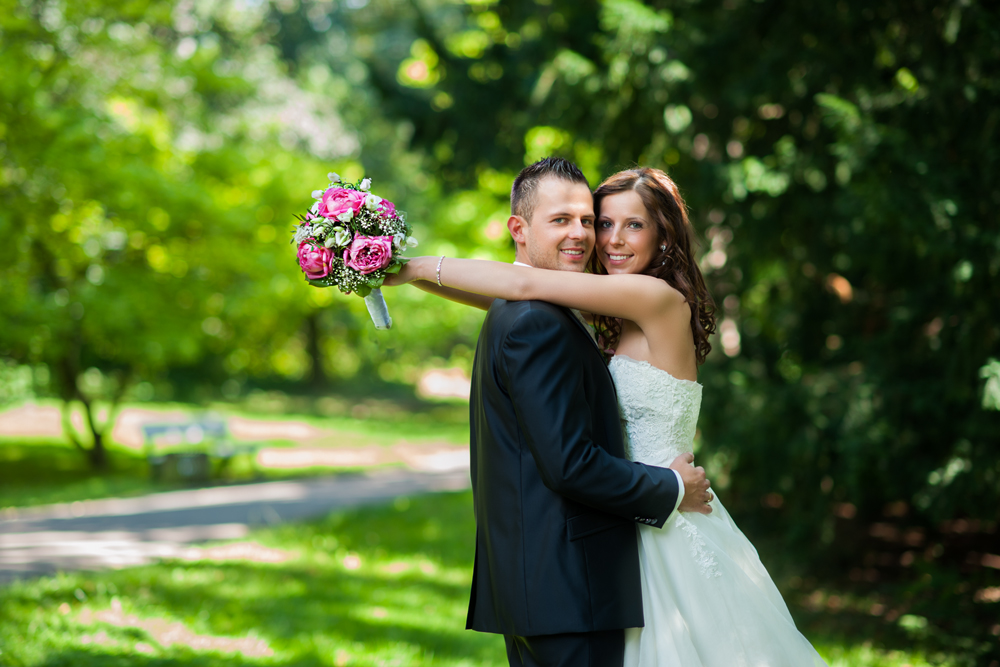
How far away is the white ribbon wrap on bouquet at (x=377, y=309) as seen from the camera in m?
2.81

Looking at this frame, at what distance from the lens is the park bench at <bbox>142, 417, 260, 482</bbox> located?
13766mm

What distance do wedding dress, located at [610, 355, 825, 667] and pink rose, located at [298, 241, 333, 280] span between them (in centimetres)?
111

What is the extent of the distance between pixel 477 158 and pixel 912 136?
20.7ft

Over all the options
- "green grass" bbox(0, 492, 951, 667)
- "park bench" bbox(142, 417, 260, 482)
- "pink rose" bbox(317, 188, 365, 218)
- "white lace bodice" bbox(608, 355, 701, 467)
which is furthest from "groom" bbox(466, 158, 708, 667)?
"park bench" bbox(142, 417, 260, 482)

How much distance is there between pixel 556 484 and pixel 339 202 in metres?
1.20

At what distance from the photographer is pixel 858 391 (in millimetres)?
6426

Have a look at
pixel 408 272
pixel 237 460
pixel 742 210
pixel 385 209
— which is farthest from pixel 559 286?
pixel 237 460

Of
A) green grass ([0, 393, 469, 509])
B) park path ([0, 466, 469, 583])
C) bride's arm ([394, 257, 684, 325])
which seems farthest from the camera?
green grass ([0, 393, 469, 509])

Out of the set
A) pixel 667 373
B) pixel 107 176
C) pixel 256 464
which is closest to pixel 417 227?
pixel 256 464

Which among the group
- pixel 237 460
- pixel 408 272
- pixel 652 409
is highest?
pixel 408 272

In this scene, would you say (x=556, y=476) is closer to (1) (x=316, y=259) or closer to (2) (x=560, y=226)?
(2) (x=560, y=226)

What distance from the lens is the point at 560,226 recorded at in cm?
280

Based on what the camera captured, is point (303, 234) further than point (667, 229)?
No

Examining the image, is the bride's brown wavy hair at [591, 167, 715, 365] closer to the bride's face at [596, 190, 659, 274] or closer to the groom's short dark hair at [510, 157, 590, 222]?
the bride's face at [596, 190, 659, 274]
